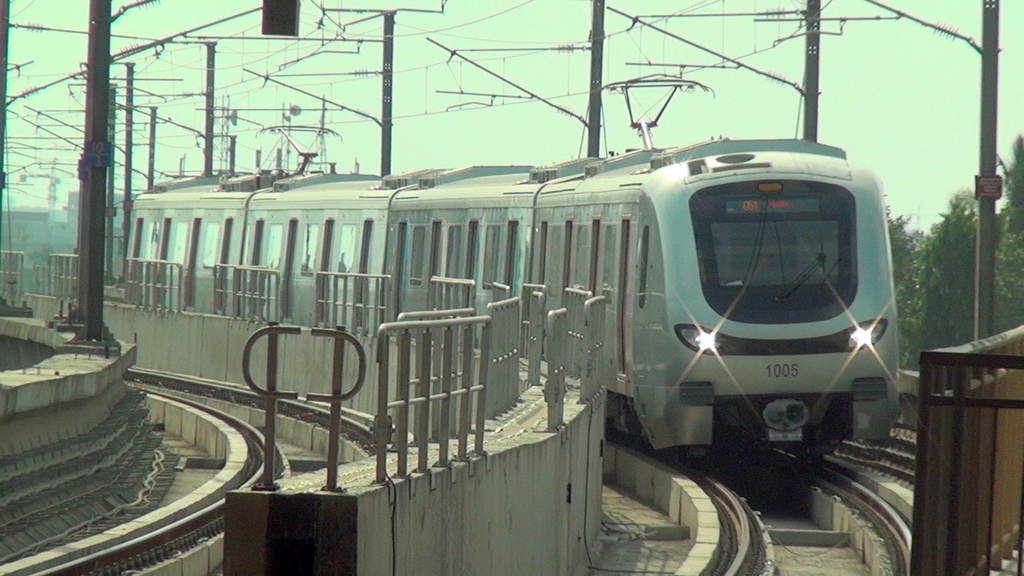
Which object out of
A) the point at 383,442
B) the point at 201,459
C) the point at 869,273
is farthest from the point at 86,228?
the point at 383,442

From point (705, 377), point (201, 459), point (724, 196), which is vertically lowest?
point (201, 459)

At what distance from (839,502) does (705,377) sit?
173 cm

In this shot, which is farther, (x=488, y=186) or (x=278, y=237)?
(x=278, y=237)

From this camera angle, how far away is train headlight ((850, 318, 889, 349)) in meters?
19.2

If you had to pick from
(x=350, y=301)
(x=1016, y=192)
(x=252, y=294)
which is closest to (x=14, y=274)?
(x=252, y=294)

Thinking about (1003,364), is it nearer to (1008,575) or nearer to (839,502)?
(1008,575)

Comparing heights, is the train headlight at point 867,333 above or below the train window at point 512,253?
below

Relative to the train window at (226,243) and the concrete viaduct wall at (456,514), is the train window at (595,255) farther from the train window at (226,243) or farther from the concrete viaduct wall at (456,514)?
the train window at (226,243)

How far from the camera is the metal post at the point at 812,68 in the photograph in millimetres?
28469

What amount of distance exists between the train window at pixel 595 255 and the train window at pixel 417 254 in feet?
25.5

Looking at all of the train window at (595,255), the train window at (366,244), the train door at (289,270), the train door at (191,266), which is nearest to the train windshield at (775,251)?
the train window at (595,255)

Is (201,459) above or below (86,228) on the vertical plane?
below

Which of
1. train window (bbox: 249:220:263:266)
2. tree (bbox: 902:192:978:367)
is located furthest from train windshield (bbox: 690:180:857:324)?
tree (bbox: 902:192:978:367)

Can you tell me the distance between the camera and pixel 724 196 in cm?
1934
